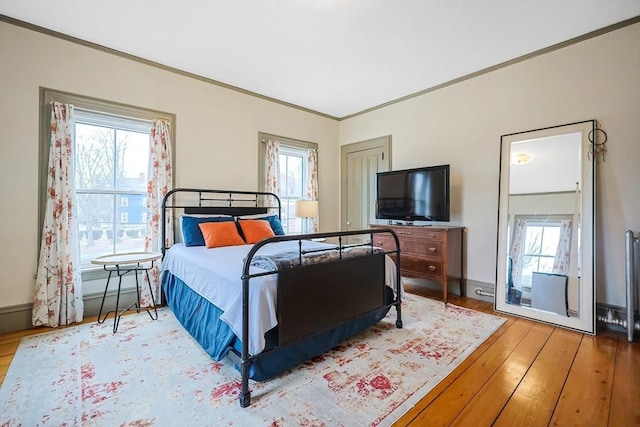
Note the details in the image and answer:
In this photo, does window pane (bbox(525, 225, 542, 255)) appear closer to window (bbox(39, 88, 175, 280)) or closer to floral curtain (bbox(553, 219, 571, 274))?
floral curtain (bbox(553, 219, 571, 274))

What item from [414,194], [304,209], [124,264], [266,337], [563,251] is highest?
[414,194]

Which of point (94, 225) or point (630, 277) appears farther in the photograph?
point (94, 225)

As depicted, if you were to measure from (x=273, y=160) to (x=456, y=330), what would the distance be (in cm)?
337

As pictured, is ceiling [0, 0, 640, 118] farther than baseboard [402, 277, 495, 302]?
No

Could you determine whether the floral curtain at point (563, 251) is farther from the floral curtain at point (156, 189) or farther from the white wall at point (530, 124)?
the floral curtain at point (156, 189)

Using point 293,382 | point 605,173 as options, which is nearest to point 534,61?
point 605,173

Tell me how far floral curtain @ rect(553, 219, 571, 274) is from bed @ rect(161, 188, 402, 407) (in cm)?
170

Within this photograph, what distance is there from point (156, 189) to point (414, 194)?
11.0 feet

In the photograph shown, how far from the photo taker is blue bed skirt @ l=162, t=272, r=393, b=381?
1837 mm

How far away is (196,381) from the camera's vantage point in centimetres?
191

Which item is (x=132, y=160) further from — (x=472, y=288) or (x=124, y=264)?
(x=472, y=288)

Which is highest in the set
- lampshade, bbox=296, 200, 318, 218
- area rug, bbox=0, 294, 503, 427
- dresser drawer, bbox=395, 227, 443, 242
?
lampshade, bbox=296, 200, 318, 218

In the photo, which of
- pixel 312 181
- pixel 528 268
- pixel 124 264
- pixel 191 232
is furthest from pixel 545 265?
pixel 124 264

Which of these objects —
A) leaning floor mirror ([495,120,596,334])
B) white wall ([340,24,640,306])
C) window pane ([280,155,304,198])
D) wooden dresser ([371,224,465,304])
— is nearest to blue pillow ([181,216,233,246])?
window pane ([280,155,304,198])
